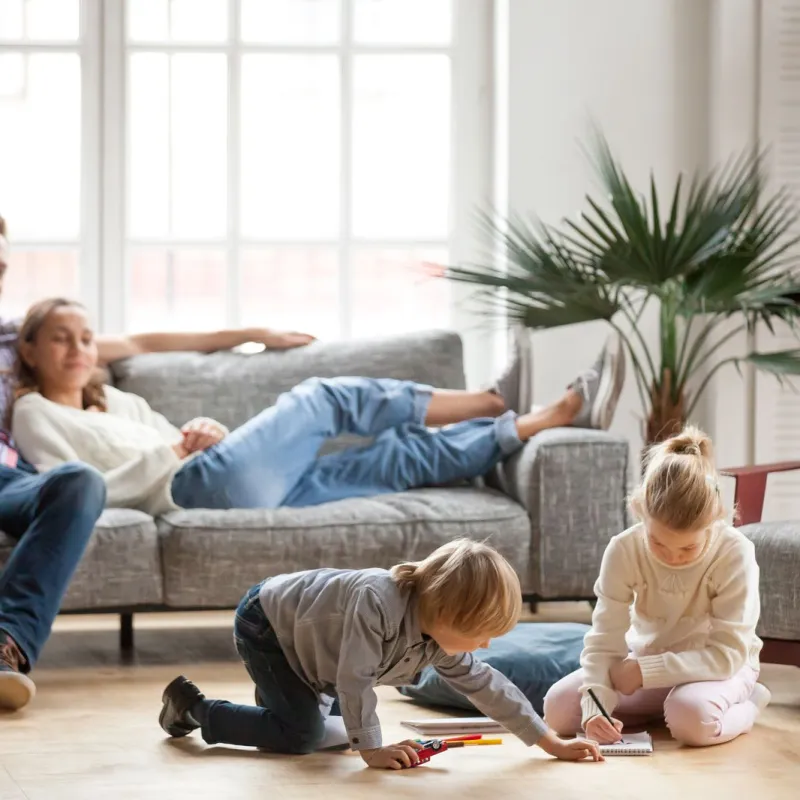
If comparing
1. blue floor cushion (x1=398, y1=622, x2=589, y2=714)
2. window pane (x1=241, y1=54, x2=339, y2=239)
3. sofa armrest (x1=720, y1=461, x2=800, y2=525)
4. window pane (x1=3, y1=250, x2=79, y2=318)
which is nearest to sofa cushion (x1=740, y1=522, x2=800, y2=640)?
sofa armrest (x1=720, y1=461, x2=800, y2=525)

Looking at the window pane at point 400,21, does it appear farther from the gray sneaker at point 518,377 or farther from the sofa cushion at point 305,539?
the sofa cushion at point 305,539

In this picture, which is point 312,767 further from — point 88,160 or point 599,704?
point 88,160

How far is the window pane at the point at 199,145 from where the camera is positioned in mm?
4438

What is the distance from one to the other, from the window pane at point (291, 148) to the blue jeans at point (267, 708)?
2.29 metres

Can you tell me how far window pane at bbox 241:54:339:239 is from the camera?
4.48 m

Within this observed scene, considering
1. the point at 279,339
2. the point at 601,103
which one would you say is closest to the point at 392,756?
the point at 279,339

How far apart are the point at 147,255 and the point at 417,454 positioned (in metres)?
1.35

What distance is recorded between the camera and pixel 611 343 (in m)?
3.61

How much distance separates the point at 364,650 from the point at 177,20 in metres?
2.84

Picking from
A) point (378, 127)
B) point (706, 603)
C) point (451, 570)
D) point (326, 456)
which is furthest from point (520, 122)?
point (451, 570)

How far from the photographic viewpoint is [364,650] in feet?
7.13

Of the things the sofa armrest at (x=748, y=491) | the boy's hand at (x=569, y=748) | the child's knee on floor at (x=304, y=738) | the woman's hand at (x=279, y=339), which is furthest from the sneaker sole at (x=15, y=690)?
the sofa armrest at (x=748, y=491)

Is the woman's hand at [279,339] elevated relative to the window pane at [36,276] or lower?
lower

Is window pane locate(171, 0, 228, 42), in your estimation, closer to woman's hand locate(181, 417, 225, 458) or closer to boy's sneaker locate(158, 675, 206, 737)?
woman's hand locate(181, 417, 225, 458)
